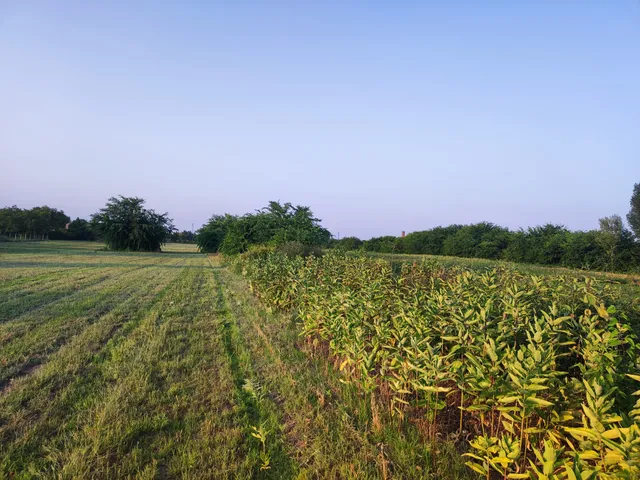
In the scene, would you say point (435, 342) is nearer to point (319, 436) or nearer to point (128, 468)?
point (319, 436)

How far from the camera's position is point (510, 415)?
205cm

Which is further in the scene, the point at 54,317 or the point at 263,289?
the point at 263,289

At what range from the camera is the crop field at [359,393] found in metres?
1.96

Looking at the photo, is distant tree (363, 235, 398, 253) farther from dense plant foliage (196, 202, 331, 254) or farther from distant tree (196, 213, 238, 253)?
distant tree (196, 213, 238, 253)

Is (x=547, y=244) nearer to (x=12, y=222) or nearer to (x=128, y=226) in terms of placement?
(x=128, y=226)

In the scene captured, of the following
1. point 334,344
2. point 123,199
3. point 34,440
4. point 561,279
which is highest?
point 123,199

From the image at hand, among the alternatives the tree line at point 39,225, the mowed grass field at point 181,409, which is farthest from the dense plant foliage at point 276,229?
the tree line at point 39,225

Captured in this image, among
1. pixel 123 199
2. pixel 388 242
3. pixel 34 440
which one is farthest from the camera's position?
pixel 123 199

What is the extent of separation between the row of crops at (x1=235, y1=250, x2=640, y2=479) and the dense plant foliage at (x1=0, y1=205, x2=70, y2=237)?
263 ft

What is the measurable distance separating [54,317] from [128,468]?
5699 millimetres

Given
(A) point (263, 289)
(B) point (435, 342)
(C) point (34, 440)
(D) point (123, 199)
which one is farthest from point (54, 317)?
(D) point (123, 199)

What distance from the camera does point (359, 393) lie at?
3.46 meters

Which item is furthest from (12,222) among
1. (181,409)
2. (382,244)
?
(181,409)

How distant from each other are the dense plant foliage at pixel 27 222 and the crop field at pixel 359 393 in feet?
249
